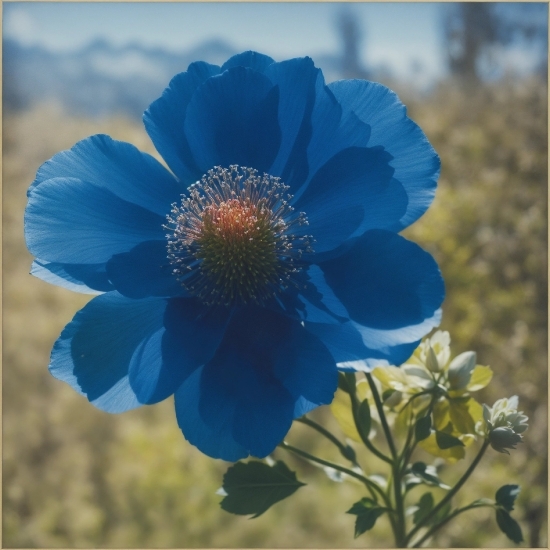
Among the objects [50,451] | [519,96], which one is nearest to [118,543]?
[50,451]

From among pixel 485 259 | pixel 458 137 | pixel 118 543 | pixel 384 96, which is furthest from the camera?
pixel 458 137

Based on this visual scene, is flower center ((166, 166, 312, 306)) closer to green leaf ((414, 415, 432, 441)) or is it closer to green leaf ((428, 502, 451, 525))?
green leaf ((414, 415, 432, 441))

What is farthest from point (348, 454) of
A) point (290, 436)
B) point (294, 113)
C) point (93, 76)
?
point (93, 76)

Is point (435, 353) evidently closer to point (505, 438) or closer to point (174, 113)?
point (505, 438)

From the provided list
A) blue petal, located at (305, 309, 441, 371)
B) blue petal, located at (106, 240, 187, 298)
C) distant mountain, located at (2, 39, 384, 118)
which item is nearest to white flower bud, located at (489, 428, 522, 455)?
blue petal, located at (305, 309, 441, 371)

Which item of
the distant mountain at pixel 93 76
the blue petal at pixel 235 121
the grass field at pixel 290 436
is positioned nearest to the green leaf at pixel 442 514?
the blue petal at pixel 235 121

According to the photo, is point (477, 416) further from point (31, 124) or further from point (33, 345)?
point (31, 124)
